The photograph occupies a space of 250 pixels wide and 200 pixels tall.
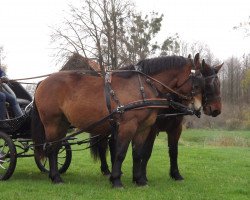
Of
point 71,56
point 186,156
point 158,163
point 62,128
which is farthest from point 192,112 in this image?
point 71,56

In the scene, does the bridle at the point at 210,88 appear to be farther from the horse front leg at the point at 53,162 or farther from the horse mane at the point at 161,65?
the horse front leg at the point at 53,162

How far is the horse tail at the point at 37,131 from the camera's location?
7.40m

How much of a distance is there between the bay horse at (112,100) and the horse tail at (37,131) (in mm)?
59

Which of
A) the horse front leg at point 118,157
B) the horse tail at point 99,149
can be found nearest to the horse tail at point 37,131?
the horse tail at point 99,149

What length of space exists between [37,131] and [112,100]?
179cm

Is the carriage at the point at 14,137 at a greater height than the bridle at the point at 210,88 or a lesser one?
lesser

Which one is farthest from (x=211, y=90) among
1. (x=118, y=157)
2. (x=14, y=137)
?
(x=14, y=137)

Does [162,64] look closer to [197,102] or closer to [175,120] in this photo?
[197,102]

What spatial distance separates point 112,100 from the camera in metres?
6.46

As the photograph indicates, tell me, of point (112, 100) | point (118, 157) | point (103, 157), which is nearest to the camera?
point (118, 157)

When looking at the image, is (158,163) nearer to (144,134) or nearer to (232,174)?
(232,174)

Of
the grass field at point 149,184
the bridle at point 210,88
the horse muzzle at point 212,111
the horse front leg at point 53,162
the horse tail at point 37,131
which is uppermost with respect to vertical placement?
the bridle at point 210,88

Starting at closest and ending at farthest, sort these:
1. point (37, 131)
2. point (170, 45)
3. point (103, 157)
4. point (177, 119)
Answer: point (177, 119) < point (37, 131) < point (103, 157) < point (170, 45)

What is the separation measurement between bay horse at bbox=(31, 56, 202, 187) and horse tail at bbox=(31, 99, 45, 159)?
0.06m
